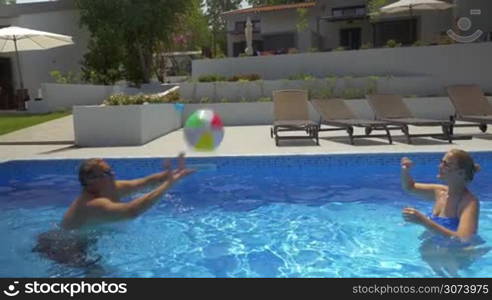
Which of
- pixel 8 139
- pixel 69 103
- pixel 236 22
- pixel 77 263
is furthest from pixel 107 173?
pixel 236 22

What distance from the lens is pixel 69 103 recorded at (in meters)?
18.5

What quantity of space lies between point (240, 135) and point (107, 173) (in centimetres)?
775

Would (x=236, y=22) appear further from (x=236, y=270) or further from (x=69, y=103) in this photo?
(x=236, y=270)

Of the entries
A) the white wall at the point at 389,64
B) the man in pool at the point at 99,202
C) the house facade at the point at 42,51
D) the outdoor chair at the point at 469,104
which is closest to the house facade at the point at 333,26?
the white wall at the point at 389,64

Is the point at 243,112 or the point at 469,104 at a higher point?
the point at 469,104

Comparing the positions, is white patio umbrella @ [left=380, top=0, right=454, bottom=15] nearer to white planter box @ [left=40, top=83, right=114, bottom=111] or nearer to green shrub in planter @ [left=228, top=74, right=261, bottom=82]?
green shrub in planter @ [left=228, top=74, right=261, bottom=82]

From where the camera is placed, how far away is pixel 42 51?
2327cm

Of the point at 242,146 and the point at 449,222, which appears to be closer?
the point at 449,222

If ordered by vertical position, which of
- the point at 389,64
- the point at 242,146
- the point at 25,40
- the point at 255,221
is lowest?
the point at 255,221

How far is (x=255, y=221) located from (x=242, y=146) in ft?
11.4

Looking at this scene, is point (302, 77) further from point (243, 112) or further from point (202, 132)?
point (202, 132)

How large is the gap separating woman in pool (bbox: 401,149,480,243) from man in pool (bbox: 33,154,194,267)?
6.10ft

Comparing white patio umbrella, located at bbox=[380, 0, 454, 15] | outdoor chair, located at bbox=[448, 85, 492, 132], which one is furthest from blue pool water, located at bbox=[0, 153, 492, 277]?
white patio umbrella, located at bbox=[380, 0, 454, 15]

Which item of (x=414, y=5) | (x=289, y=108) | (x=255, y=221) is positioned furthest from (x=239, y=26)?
(x=255, y=221)
